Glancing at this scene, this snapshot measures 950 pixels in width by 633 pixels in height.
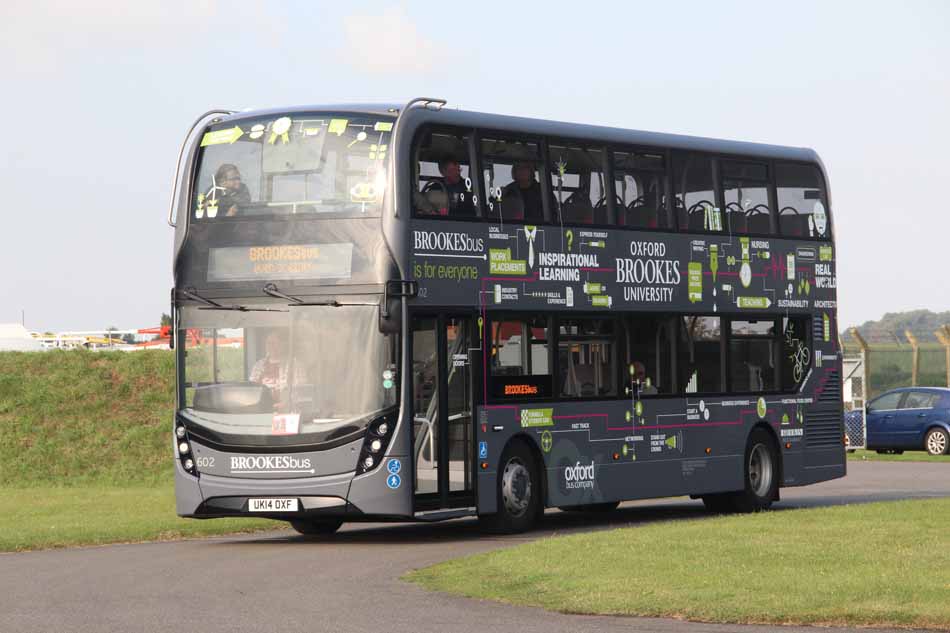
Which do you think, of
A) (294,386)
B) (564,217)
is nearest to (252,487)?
(294,386)

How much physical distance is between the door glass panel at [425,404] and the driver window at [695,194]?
188 inches

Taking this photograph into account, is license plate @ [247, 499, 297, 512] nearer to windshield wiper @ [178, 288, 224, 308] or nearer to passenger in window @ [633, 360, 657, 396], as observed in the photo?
windshield wiper @ [178, 288, 224, 308]

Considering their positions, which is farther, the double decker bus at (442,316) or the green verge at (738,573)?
the double decker bus at (442,316)

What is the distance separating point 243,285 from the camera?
18.8m

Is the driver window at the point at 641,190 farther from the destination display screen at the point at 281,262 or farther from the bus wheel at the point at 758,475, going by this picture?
the destination display screen at the point at 281,262

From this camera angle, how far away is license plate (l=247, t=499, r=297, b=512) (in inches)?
727

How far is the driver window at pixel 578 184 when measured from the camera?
20.8 m

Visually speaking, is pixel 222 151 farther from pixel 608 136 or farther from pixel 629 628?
pixel 629 628

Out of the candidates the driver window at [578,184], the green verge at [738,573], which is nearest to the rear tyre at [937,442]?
the driver window at [578,184]

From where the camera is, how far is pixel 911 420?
39.7m

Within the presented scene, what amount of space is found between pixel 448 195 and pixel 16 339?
38450 millimetres

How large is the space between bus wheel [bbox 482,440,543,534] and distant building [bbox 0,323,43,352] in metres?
29.8

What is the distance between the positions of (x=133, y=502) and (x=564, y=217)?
1048cm

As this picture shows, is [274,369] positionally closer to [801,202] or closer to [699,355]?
[699,355]
